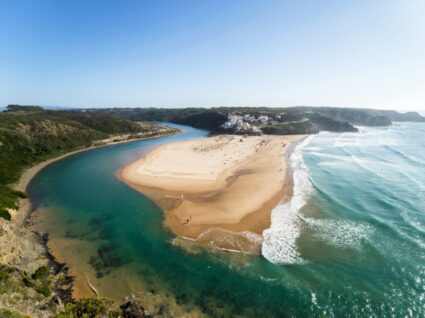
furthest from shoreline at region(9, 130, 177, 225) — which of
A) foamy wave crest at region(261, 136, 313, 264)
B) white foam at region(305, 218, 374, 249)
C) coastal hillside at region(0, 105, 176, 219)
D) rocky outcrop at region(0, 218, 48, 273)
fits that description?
white foam at region(305, 218, 374, 249)

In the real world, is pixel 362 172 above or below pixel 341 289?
above

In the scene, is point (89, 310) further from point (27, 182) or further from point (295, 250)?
point (27, 182)

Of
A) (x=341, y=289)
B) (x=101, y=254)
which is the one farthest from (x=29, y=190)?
(x=341, y=289)

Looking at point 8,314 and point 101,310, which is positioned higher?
point 8,314

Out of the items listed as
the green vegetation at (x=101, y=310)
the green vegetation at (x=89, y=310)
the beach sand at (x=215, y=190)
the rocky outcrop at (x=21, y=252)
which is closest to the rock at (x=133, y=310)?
the green vegetation at (x=101, y=310)

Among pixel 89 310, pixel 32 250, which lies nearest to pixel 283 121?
pixel 32 250

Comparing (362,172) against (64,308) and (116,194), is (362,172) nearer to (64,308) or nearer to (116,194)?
(116,194)

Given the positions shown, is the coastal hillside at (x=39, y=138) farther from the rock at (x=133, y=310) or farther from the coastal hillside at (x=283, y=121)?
the coastal hillside at (x=283, y=121)

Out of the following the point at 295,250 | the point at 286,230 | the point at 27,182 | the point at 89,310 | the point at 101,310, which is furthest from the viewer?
the point at 27,182
